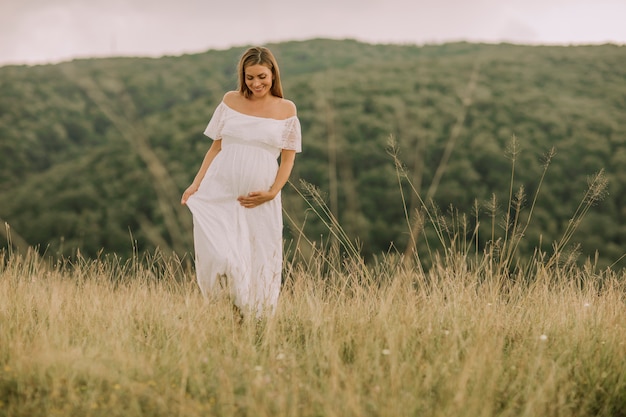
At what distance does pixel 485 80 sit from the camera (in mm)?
49812

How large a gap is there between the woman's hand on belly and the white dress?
0.13ft

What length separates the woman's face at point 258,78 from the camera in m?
3.64

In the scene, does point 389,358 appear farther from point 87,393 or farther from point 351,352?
point 87,393

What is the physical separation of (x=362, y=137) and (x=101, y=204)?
57.7ft

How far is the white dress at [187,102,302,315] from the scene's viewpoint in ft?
11.8

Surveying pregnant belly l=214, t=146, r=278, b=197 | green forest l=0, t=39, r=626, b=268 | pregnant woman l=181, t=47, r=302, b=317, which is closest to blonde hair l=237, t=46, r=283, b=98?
pregnant woman l=181, t=47, r=302, b=317

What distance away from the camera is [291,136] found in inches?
151

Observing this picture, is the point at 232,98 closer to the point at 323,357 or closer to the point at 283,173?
the point at 283,173

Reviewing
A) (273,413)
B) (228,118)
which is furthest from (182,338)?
(228,118)

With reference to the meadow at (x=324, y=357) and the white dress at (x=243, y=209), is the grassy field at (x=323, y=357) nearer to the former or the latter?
the meadow at (x=324, y=357)

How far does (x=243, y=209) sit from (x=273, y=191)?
216 millimetres

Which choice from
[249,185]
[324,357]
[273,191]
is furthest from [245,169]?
[324,357]

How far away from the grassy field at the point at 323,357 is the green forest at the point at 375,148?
2031cm

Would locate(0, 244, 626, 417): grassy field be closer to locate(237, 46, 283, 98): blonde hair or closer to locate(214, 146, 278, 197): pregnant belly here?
locate(214, 146, 278, 197): pregnant belly
